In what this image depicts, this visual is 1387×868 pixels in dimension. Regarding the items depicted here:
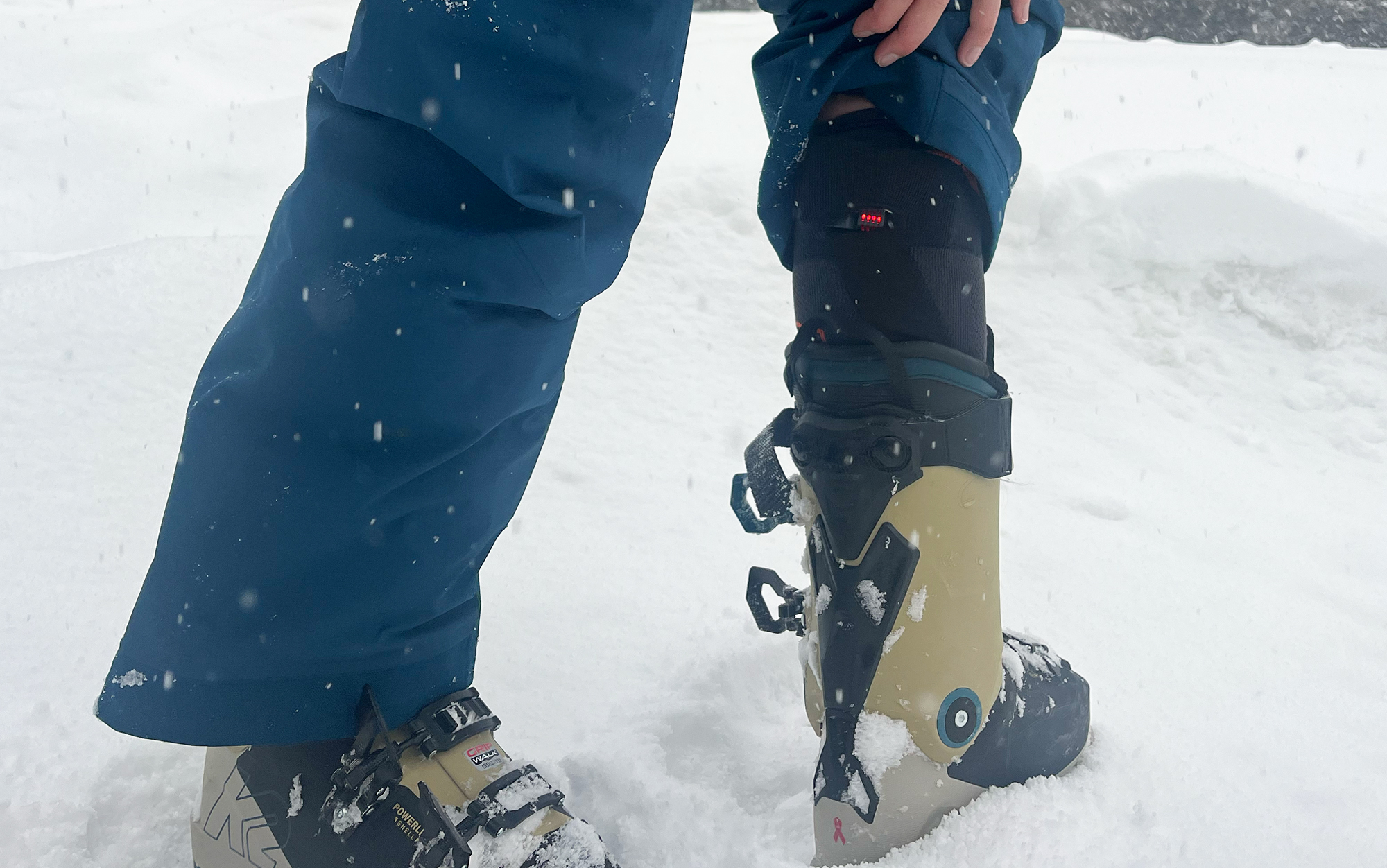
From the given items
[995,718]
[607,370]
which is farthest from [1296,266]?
[995,718]

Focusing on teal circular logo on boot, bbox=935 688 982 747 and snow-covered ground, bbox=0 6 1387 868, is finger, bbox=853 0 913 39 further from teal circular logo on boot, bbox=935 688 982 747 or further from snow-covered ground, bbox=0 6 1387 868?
snow-covered ground, bbox=0 6 1387 868

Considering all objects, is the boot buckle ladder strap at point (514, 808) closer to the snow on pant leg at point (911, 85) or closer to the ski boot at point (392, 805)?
the ski boot at point (392, 805)

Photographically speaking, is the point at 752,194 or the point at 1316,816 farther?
the point at 752,194

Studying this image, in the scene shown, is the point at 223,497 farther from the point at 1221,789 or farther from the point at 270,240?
the point at 1221,789

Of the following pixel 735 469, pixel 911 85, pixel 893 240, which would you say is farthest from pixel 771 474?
pixel 735 469

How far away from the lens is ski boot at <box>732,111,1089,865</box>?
27.4 inches

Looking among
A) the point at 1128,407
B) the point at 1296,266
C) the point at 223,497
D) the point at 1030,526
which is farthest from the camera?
the point at 1296,266

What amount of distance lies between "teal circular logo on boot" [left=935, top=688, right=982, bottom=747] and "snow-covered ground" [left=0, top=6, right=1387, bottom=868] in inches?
2.8

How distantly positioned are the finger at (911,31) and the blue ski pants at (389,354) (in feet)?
0.63

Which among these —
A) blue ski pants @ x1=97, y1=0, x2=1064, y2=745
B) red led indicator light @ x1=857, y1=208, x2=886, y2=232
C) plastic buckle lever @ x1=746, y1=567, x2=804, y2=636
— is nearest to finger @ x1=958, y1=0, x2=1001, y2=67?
red led indicator light @ x1=857, y1=208, x2=886, y2=232

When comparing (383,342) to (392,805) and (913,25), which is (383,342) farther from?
Result: (913,25)

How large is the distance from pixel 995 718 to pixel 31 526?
108cm

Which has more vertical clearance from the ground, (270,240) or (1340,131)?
(270,240)

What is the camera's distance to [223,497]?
1.88 feet
